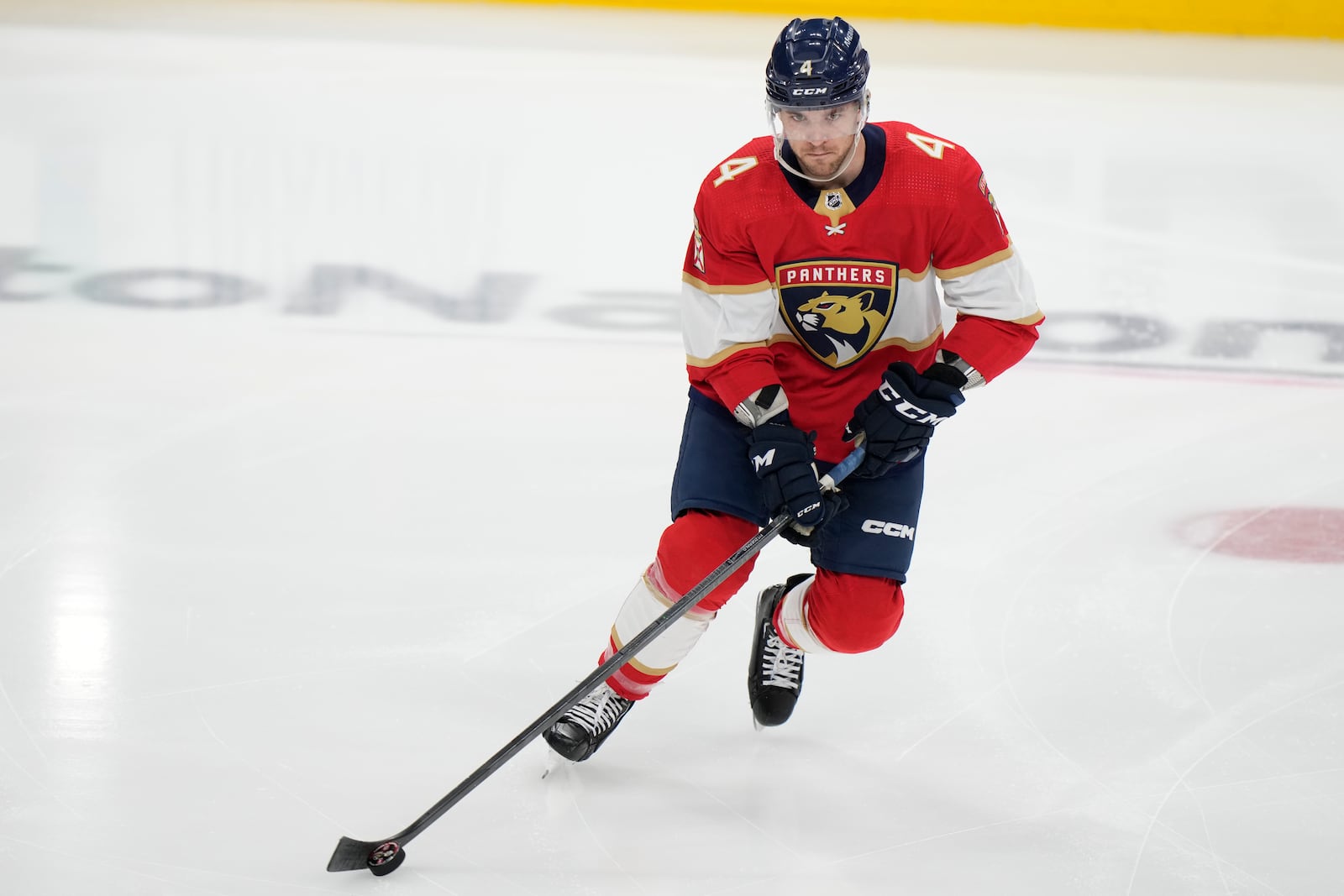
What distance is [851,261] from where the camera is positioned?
227 centimetres

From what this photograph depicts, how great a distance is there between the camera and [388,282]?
469 cm

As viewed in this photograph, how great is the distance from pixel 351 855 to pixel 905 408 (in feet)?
3.53

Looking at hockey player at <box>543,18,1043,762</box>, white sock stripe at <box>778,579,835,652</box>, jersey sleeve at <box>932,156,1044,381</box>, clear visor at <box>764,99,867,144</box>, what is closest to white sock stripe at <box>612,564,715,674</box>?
hockey player at <box>543,18,1043,762</box>

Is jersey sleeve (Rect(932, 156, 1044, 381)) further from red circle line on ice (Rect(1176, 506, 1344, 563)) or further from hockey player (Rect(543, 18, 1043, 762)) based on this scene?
red circle line on ice (Rect(1176, 506, 1344, 563))

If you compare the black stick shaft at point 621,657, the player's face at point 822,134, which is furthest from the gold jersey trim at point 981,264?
the black stick shaft at point 621,657

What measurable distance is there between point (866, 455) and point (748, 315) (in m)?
0.30

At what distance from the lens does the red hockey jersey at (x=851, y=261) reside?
224cm

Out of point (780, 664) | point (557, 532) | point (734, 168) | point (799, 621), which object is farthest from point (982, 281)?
point (557, 532)

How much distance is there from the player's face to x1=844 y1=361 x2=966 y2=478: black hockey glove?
1.10 ft

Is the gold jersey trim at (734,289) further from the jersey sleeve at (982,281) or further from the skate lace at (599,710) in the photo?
the skate lace at (599,710)

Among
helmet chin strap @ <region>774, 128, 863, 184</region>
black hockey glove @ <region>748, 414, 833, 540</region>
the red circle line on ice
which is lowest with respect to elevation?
the red circle line on ice

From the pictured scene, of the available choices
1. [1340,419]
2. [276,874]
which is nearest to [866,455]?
[276,874]

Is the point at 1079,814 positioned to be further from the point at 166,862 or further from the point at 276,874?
the point at 166,862

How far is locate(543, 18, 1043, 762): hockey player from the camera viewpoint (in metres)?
2.23
